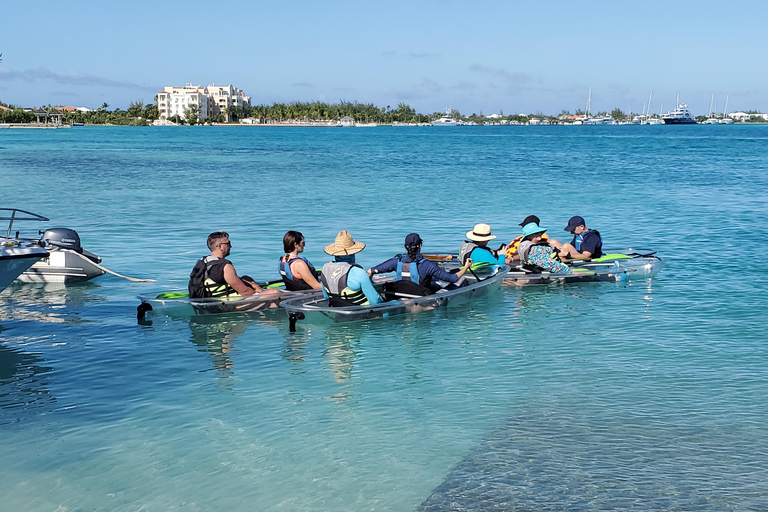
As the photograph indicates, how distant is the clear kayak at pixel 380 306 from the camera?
12828mm

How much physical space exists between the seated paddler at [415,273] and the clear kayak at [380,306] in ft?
0.53

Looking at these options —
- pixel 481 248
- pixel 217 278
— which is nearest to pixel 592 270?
pixel 481 248

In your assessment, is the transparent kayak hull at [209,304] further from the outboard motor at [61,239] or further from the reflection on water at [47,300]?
the outboard motor at [61,239]

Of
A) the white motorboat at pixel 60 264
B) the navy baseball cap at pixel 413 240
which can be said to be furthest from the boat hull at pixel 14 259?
the navy baseball cap at pixel 413 240

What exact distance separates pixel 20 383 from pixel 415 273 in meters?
6.66

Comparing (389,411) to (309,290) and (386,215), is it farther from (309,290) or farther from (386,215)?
(386,215)

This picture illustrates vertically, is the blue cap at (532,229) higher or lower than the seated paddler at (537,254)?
higher

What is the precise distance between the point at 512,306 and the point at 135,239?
13.9 m

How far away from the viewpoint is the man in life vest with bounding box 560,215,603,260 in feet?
57.9

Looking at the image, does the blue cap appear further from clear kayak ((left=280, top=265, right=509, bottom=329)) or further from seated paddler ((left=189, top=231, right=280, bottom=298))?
seated paddler ((left=189, top=231, right=280, bottom=298))

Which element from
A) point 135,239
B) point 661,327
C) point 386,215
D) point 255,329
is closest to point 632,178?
point 386,215

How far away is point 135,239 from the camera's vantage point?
24281 mm

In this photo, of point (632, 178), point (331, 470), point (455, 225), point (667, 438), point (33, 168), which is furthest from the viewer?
point (33, 168)

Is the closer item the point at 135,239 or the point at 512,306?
the point at 512,306
